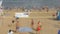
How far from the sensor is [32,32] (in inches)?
151

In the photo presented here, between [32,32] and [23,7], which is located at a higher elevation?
[23,7]

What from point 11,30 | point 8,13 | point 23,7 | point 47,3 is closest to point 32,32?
point 11,30

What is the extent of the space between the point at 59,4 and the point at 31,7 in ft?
4.56

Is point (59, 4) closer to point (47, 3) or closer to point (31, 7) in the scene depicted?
point (47, 3)

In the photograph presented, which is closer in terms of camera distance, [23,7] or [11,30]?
[11,30]

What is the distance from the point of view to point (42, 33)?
3762 mm

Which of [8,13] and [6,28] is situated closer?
[6,28]

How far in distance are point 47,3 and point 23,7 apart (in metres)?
1.23

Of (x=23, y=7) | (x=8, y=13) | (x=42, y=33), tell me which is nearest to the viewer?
(x=42, y=33)

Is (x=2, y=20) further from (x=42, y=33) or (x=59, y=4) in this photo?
(x=59, y=4)

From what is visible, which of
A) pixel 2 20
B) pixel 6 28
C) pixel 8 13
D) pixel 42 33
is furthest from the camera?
pixel 8 13

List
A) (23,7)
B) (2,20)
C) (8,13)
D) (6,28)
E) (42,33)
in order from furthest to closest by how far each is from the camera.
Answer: (23,7), (8,13), (2,20), (6,28), (42,33)

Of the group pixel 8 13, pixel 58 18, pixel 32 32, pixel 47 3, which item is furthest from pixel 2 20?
pixel 47 3

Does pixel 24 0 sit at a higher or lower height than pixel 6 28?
higher
